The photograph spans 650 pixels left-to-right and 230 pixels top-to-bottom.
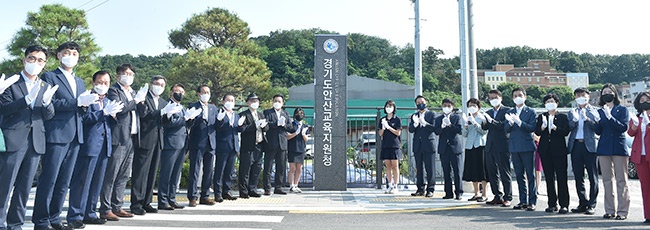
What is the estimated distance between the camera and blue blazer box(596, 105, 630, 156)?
248 inches

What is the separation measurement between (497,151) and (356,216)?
2665 millimetres

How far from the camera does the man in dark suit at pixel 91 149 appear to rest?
215 inches

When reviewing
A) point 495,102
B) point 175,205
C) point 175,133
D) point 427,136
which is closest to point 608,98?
point 495,102

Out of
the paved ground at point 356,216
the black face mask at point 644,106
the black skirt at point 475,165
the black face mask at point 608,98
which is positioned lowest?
the paved ground at point 356,216

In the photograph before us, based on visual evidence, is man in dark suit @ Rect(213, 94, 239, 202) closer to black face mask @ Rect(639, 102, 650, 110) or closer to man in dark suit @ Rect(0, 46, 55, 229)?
man in dark suit @ Rect(0, 46, 55, 229)

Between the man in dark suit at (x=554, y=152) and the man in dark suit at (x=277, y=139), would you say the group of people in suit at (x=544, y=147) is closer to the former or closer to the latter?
the man in dark suit at (x=554, y=152)

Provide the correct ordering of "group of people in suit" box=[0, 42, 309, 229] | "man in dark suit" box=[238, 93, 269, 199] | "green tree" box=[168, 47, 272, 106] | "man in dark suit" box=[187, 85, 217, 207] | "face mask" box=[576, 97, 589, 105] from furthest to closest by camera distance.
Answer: "green tree" box=[168, 47, 272, 106] → "man in dark suit" box=[238, 93, 269, 199] → "man in dark suit" box=[187, 85, 217, 207] → "face mask" box=[576, 97, 589, 105] → "group of people in suit" box=[0, 42, 309, 229]

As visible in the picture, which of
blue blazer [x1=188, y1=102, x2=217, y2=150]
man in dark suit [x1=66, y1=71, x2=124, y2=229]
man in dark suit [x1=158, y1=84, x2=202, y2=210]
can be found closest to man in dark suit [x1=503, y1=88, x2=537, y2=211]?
blue blazer [x1=188, y1=102, x2=217, y2=150]

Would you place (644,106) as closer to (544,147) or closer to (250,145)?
(544,147)

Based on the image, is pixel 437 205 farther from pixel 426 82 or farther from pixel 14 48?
pixel 426 82

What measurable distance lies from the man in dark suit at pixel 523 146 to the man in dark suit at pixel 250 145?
4.11 metres

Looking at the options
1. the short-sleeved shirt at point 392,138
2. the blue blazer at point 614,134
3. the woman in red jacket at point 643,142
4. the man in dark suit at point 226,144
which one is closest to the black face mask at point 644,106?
the woman in red jacket at point 643,142

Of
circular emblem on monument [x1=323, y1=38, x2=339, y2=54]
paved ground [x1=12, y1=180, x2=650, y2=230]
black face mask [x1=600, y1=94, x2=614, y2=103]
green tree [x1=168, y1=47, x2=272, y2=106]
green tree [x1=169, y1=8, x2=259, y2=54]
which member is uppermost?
green tree [x1=169, y1=8, x2=259, y2=54]

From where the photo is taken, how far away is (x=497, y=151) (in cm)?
776
